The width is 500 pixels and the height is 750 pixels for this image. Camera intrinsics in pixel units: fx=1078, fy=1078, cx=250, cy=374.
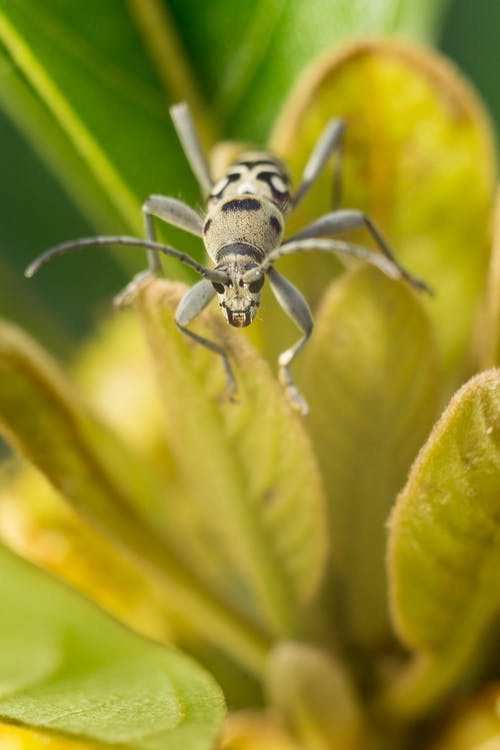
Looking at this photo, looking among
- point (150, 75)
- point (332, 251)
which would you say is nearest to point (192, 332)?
point (332, 251)

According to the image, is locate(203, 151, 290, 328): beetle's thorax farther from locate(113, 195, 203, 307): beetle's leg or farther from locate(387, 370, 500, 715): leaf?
locate(387, 370, 500, 715): leaf

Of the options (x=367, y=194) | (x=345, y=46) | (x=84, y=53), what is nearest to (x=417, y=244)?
(x=367, y=194)

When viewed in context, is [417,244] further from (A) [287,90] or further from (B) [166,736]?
(B) [166,736]

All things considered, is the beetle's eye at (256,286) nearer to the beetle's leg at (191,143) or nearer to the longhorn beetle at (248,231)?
the longhorn beetle at (248,231)

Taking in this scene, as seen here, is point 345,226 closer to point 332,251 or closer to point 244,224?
point 332,251

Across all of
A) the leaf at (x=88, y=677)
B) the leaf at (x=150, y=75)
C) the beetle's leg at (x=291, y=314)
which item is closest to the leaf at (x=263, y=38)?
the leaf at (x=150, y=75)

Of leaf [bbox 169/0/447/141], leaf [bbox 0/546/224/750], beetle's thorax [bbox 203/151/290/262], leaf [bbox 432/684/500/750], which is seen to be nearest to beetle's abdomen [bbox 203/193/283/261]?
beetle's thorax [bbox 203/151/290/262]
